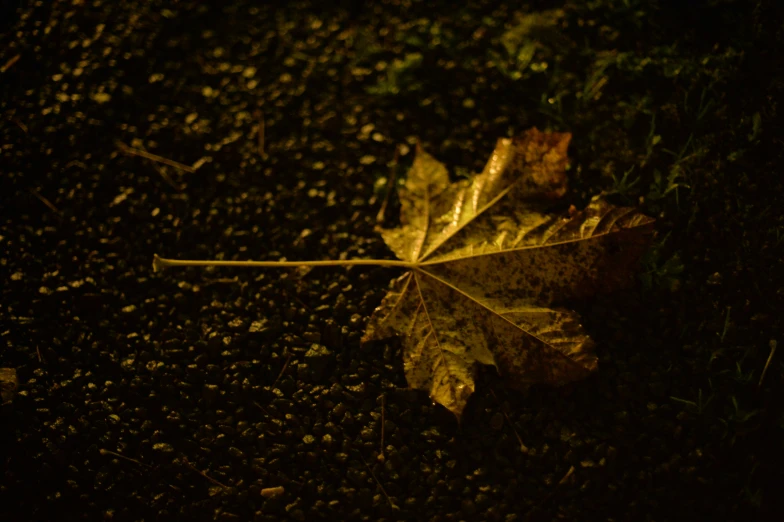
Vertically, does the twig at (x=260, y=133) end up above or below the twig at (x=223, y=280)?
above

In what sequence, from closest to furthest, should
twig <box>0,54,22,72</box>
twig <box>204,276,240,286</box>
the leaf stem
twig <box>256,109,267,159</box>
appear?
1. the leaf stem
2. twig <box>204,276,240,286</box>
3. twig <box>256,109,267,159</box>
4. twig <box>0,54,22,72</box>

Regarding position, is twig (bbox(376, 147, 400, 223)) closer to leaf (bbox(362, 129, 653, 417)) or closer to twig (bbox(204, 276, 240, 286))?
leaf (bbox(362, 129, 653, 417))

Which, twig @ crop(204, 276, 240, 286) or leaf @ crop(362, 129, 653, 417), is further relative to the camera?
twig @ crop(204, 276, 240, 286)

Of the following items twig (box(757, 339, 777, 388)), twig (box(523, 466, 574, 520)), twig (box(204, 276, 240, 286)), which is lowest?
twig (box(523, 466, 574, 520))

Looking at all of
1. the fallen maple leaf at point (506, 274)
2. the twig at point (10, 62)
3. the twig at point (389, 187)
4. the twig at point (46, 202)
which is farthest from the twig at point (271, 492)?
the twig at point (10, 62)

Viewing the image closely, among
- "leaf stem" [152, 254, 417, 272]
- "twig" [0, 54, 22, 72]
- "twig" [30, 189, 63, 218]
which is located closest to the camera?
"leaf stem" [152, 254, 417, 272]

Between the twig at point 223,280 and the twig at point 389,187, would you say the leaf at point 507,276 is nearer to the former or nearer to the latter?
the twig at point 389,187

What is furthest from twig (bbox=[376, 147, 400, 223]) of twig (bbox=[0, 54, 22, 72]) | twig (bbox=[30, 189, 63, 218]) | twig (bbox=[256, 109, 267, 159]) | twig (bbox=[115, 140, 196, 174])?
twig (bbox=[0, 54, 22, 72])

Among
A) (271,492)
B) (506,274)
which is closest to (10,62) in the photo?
(271,492)
